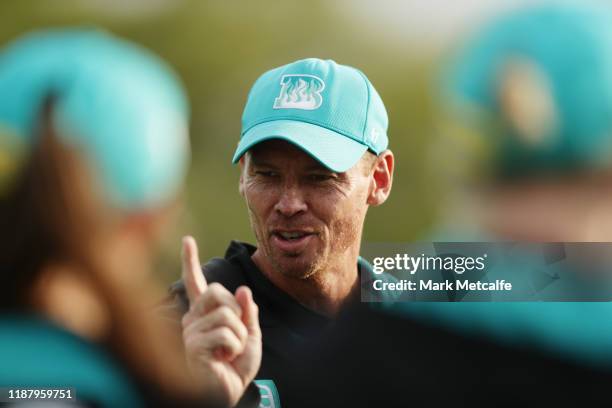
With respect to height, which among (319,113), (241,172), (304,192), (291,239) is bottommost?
(291,239)

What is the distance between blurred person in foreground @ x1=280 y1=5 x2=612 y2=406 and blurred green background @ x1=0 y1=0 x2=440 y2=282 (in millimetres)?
154

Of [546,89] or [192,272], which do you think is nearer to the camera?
[546,89]

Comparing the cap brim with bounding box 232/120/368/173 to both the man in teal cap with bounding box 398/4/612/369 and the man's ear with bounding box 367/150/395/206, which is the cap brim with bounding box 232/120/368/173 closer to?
the man's ear with bounding box 367/150/395/206

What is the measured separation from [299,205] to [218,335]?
52 centimetres

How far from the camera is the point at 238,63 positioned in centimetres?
260

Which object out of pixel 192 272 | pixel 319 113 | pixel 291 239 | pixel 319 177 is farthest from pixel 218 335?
pixel 319 113

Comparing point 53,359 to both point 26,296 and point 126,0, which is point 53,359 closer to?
point 26,296

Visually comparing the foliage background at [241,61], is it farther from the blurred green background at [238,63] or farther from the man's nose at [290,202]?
the man's nose at [290,202]

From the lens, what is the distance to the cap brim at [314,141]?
236cm

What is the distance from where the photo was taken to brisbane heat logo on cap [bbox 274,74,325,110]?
2422 millimetres

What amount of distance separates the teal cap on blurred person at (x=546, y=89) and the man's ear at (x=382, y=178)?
2.23 feet

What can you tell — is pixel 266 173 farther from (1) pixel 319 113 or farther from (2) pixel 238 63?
(2) pixel 238 63

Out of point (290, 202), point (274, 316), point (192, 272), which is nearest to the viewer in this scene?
point (192, 272)

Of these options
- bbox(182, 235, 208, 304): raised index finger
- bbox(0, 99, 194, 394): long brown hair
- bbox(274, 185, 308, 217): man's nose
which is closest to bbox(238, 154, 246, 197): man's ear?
bbox(274, 185, 308, 217): man's nose
